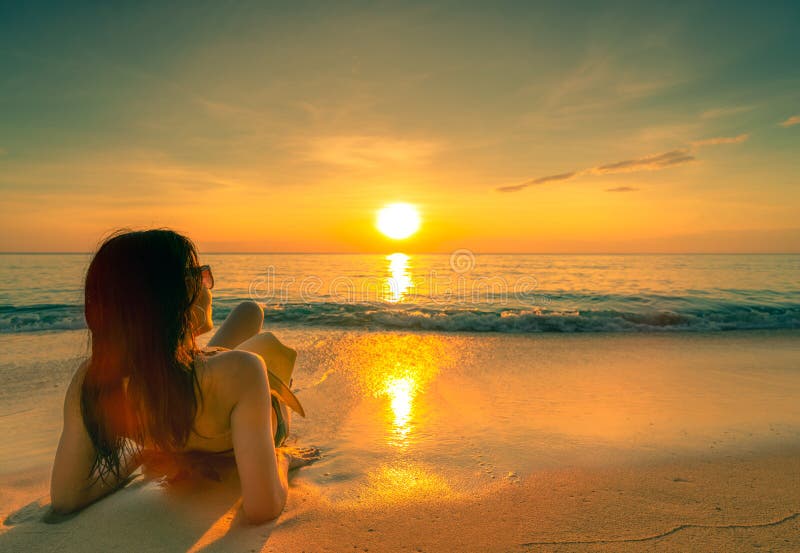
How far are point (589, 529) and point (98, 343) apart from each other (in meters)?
2.26

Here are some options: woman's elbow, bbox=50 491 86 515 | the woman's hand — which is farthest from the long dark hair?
the woman's hand

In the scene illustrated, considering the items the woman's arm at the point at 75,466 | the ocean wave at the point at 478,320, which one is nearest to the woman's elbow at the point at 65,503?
the woman's arm at the point at 75,466

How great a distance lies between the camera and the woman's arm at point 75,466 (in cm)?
185

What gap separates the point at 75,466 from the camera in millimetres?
2000

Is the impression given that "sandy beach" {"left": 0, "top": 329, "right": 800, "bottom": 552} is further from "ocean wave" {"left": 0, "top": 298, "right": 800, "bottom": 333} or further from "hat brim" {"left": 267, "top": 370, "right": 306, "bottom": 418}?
"ocean wave" {"left": 0, "top": 298, "right": 800, "bottom": 333}

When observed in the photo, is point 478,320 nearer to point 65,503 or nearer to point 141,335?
point 65,503

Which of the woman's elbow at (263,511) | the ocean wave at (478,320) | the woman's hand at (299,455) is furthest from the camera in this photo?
the ocean wave at (478,320)

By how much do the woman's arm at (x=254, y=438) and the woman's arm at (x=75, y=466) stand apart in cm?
61

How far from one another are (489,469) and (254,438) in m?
1.66

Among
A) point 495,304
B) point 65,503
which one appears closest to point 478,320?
point 495,304

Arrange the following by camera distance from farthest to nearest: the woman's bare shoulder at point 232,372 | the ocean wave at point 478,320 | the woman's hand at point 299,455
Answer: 1. the ocean wave at point 478,320
2. the woman's hand at point 299,455
3. the woman's bare shoulder at point 232,372

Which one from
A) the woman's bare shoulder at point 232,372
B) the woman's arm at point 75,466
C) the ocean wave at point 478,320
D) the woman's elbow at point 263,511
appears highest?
the woman's bare shoulder at point 232,372

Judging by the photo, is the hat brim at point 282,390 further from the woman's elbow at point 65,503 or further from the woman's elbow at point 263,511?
the woman's elbow at point 65,503

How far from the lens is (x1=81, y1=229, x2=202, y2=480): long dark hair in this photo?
1.68m
